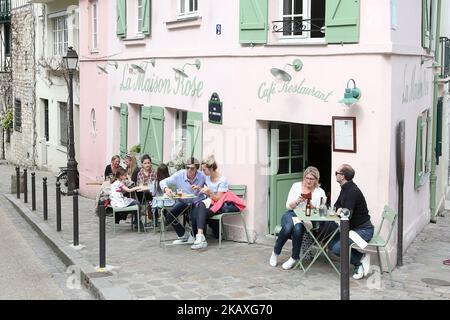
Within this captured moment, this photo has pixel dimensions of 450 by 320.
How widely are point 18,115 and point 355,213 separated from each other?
71.1ft

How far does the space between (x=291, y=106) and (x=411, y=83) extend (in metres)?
1.75

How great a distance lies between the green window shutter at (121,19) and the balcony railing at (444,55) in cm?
647

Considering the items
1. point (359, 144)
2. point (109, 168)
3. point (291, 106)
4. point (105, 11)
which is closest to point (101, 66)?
point (105, 11)

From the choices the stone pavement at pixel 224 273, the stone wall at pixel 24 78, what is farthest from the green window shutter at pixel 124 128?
the stone wall at pixel 24 78

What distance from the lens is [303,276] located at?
7766 mm

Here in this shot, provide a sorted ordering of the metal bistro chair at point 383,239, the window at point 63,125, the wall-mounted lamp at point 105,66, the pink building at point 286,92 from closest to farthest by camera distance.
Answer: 1. the metal bistro chair at point 383,239
2. the pink building at point 286,92
3. the wall-mounted lamp at point 105,66
4. the window at point 63,125

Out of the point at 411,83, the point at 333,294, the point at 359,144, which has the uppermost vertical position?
the point at 411,83

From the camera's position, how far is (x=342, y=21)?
811 centimetres

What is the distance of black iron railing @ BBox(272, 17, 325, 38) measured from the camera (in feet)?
29.3

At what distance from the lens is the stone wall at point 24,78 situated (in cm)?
2412

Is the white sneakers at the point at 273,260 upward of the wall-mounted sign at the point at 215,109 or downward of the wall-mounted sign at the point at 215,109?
downward

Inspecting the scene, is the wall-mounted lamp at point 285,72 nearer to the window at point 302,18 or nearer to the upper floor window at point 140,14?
the window at point 302,18

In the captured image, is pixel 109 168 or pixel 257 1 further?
pixel 109 168

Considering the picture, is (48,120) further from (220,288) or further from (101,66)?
(220,288)
